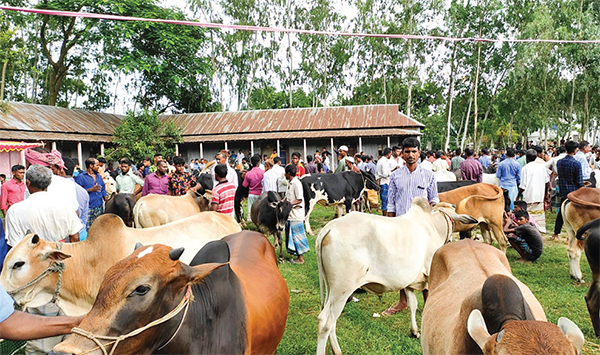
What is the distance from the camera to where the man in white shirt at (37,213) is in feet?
12.0

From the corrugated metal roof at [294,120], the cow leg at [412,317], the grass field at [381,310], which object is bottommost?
the grass field at [381,310]

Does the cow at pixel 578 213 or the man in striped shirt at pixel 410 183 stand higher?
the man in striped shirt at pixel 410 183

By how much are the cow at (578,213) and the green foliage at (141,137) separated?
20.5 meters

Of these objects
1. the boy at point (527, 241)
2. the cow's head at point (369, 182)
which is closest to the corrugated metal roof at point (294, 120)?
the cow's head at point (369, 182)

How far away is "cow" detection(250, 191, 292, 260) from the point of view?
7.93 meters

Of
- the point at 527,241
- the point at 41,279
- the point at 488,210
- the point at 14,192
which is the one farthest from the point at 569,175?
the point at 14,192

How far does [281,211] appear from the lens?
795 centimetres

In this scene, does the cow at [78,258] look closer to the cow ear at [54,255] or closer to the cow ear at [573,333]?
the cow ear at [54,255]

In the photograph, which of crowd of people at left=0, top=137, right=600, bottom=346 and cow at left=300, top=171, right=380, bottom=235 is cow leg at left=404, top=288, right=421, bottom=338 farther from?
cow at left=300, top=171, right=380, bottom=235

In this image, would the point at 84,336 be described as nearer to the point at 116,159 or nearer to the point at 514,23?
the point at 116,159

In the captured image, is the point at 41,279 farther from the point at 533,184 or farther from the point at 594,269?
the point at 533,184

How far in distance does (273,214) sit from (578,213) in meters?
5.38

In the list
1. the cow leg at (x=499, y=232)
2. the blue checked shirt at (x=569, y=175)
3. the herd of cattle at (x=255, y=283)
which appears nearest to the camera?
the herd of cattle at (x=255, y=283)

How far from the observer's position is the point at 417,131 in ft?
85.6
